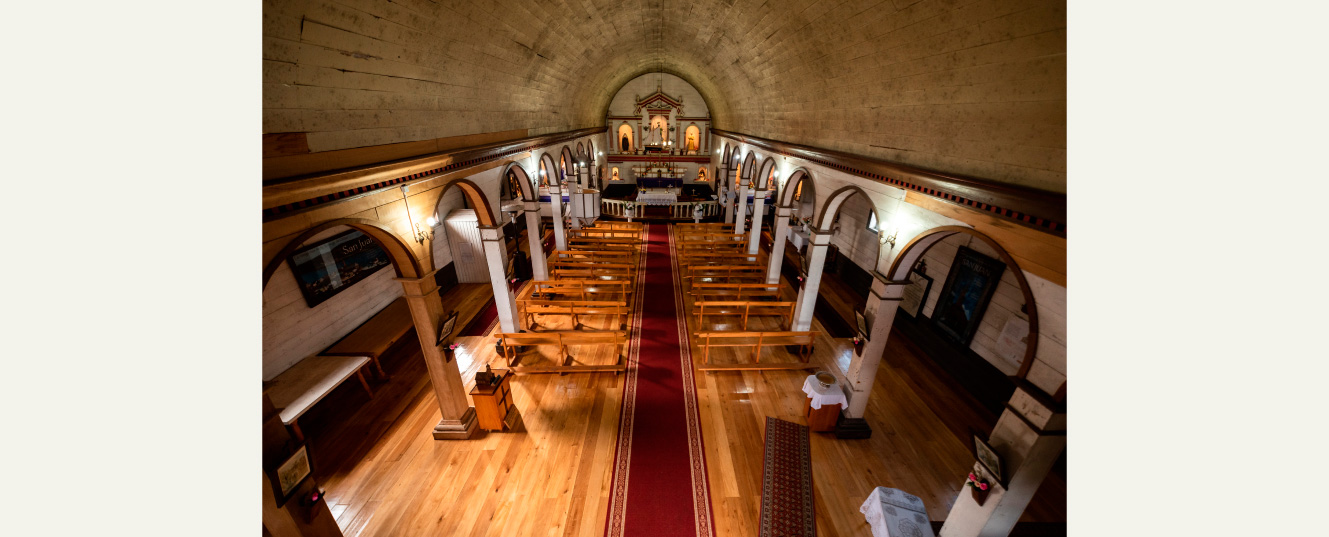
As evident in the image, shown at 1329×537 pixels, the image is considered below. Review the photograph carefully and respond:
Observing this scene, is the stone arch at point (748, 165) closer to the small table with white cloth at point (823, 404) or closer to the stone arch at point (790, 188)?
the stone arch at point (790, 188)

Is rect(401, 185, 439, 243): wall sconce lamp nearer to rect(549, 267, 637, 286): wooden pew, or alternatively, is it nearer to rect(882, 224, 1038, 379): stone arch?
rect(549, 267, 637, 286): wooden pew

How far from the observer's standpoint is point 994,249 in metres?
4.50

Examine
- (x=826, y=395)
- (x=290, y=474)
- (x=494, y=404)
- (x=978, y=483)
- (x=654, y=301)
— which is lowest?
(x=654, y=301)

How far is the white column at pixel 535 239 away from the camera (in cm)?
1080

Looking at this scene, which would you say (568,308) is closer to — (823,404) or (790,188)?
(823,404)

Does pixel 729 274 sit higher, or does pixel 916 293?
pixel 916 293

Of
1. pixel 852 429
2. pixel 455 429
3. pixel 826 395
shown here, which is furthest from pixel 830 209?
pixel 455 429

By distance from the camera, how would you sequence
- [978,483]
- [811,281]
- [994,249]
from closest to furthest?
[978,483], [994,249], [811,281]

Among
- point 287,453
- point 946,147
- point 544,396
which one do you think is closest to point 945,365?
point 946,147

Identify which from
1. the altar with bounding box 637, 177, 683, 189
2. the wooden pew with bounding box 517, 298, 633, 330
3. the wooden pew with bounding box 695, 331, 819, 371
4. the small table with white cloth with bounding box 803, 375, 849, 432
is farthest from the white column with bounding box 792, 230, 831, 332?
the altar with bounding box 637, 177, 683, 189

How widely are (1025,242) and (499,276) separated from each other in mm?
7598

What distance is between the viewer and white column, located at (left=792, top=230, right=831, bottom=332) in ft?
26.1

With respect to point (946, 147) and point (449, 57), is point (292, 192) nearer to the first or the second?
point (449, 57)

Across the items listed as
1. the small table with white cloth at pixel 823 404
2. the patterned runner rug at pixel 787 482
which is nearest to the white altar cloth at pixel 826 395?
the small table with white cloth at pixel 823 404
